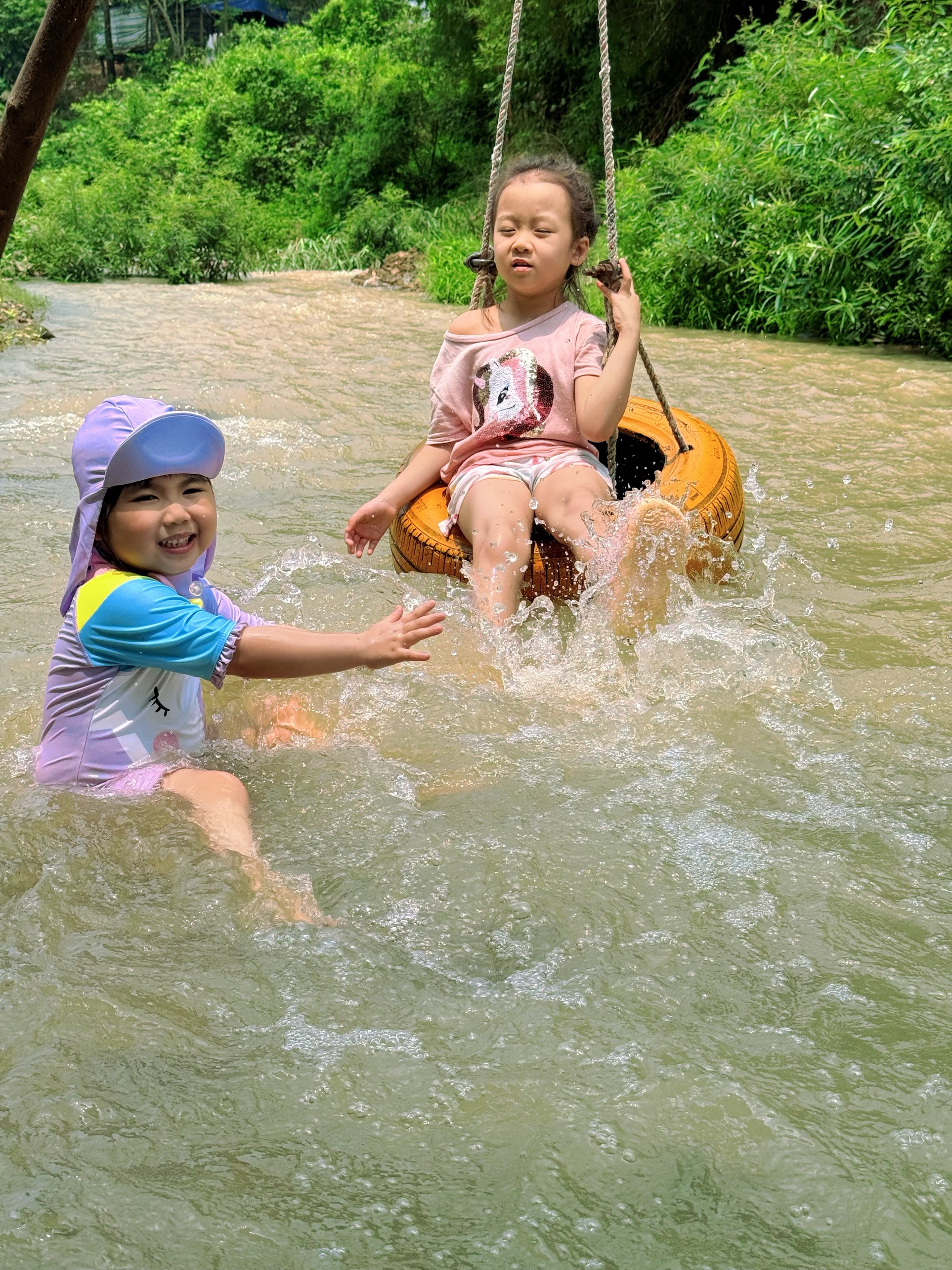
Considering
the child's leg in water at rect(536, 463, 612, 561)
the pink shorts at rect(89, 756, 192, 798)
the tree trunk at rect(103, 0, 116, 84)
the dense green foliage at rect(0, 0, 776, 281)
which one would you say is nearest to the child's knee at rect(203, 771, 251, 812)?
the pink shorts at rect(89, 756, 192, 798)

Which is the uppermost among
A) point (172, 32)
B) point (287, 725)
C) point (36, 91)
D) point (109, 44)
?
point (172, 32)

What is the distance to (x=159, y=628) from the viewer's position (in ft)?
8.56

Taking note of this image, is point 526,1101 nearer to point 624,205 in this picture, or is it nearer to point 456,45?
point 624,205

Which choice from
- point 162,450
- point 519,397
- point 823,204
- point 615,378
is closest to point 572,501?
point 615,378

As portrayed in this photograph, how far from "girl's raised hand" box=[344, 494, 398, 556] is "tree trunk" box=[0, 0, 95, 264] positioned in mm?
1471

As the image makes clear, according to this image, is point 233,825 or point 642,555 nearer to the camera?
point 233,825

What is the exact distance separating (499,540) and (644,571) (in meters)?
0.45

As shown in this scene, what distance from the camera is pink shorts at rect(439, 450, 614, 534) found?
3.99 m

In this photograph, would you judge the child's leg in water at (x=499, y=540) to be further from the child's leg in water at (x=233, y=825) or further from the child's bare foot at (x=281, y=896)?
the child's bare foot at (x=281, y=896)

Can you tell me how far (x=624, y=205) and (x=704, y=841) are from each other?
11.4 m

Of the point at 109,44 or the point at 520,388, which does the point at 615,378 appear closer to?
the point at 520,388

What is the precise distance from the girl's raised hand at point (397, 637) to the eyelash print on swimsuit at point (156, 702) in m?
0.54

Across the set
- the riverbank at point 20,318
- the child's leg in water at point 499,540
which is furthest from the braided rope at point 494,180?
the riverbank at point 20,318

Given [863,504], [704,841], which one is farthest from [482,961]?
[863,504]
